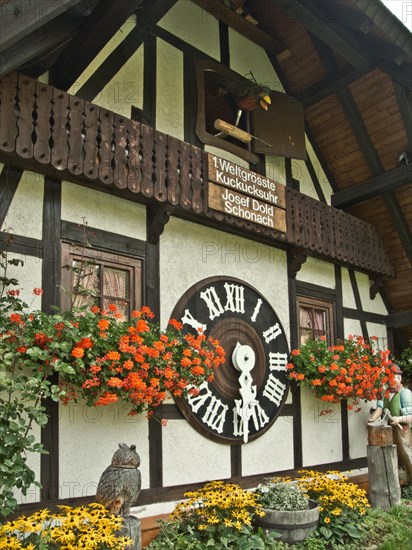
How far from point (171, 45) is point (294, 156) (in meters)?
2.09

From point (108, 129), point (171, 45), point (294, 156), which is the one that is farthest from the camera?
point (294, 156)

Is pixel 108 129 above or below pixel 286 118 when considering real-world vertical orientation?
below

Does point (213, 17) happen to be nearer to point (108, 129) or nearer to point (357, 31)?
point (357, 31)

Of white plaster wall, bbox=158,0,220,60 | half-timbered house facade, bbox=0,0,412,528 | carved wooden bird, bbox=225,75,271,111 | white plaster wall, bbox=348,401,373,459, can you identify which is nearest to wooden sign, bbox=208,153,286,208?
half-timbered house facade, bbox=0,0,412,528

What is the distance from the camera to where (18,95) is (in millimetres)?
4629

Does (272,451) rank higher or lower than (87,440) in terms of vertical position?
lower

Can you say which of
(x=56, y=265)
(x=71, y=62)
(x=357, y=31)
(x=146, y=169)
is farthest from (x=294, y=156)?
(x=56, y=265)

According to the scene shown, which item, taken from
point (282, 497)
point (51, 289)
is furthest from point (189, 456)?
point (51, 289)

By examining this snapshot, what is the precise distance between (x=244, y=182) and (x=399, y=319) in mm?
3991

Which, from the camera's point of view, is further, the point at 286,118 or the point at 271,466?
the point at 286,118

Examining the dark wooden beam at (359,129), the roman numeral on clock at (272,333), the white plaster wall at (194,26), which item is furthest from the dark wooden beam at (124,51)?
the roman numeral on clock at (272,333)

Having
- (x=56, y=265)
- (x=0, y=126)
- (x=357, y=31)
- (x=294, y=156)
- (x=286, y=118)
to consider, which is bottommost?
(x=56, y=265)

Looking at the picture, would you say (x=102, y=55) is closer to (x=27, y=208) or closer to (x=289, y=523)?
(x=27, y=208)

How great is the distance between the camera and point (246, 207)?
6426 mm
